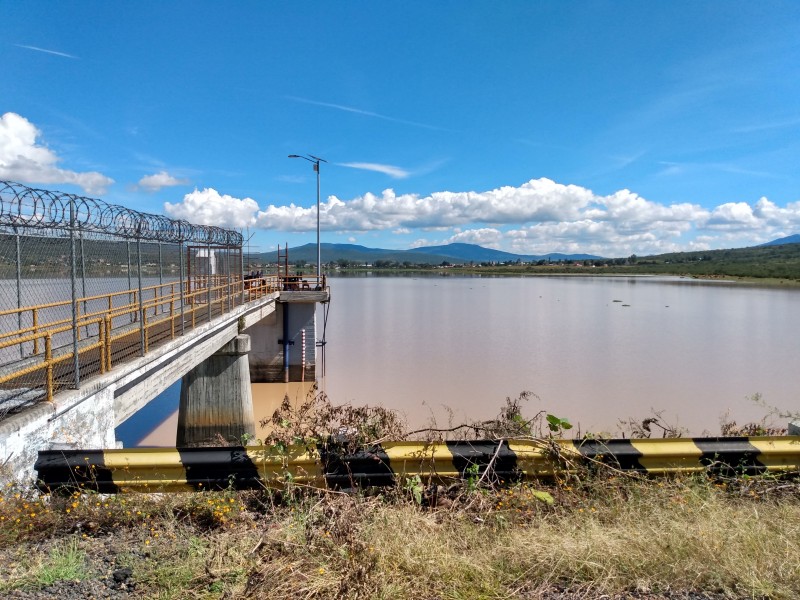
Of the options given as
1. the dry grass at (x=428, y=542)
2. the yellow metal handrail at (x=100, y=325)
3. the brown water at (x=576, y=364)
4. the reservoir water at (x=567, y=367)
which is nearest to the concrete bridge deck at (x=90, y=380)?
the yellow metal handrail at (x=100, y=325)

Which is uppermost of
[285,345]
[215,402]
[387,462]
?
[387,462]

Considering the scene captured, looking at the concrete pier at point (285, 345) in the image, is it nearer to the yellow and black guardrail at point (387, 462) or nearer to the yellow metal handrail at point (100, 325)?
the yellow metal handrail at point (100, 325)

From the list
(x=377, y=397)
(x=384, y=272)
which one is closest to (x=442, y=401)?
(x=377, y=397)

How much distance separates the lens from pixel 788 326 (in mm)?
37344

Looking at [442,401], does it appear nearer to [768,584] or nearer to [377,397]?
[377,397]

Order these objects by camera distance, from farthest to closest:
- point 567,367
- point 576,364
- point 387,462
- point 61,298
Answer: point 576,364, point 567,367, point 61,298, point 387,462

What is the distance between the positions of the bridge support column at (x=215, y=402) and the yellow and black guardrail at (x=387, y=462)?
33.8 feet

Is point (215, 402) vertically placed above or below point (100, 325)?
below

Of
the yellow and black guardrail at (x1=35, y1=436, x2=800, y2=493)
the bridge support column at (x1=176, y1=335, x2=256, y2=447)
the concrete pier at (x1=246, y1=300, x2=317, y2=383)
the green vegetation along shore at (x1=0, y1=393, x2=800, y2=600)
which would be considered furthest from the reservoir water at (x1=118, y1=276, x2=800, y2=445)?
the green vegetation along shore at (x1=0, y1=393, x2=800, y2=600)

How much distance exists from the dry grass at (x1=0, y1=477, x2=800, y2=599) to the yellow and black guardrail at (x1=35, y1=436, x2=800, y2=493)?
13 cm

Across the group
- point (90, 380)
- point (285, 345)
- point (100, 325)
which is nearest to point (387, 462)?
point (90, 380)

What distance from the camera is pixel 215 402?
13969mm

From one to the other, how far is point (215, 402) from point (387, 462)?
11264 mm

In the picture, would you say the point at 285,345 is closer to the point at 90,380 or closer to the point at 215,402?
the point at 215,402
